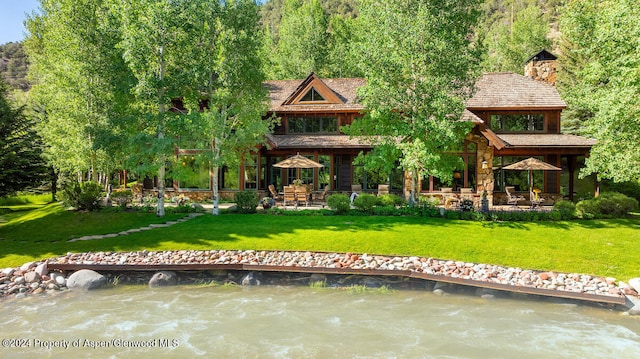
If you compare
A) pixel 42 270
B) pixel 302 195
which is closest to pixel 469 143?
pixel 302 195

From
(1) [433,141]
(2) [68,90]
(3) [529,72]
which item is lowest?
(1) [433,141]

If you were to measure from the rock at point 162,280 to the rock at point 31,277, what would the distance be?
3.68m

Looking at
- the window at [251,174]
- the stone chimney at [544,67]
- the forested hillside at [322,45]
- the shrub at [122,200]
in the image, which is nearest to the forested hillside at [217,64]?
the shrub at [122,200]

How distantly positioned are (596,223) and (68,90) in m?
27.1

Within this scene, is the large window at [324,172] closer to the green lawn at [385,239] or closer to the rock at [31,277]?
the green lawn at [385,239]

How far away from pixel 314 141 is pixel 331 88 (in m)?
5.80

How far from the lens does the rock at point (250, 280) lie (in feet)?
43.5

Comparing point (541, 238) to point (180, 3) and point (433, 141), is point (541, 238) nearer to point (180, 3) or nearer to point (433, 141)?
point (433, 141)

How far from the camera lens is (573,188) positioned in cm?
2639

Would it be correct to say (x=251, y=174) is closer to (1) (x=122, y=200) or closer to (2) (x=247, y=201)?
(2) (x=247, y=201)

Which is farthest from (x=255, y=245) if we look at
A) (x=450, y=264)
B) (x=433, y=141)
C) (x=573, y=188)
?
(x=573, y=188)

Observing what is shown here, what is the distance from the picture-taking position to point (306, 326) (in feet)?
34.3

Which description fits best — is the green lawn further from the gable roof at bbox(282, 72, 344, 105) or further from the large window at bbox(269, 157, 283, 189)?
the gable roof at bbox(282, 72, 344, 105)

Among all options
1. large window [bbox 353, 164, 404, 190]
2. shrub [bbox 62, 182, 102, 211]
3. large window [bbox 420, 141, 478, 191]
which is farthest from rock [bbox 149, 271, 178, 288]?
large window [bbox 420, 141, 478, 191]
